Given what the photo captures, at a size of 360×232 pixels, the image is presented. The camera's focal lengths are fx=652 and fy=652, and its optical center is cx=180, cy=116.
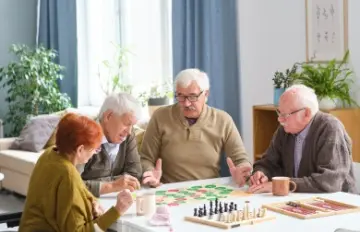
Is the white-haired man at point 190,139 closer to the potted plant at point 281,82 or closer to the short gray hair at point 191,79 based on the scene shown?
the short gray hair at point 191,79

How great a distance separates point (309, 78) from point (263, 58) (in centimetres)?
86

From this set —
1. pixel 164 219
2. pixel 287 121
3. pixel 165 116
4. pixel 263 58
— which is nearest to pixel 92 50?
pixel 263 58

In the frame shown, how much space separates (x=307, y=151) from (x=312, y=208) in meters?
0.58

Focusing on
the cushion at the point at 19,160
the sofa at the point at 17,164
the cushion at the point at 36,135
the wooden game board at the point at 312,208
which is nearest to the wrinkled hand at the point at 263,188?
the wooden game board at the point at 312,208

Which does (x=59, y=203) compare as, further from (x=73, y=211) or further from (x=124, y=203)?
(x=124, y=203)

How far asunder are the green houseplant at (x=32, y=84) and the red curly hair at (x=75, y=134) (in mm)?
5038

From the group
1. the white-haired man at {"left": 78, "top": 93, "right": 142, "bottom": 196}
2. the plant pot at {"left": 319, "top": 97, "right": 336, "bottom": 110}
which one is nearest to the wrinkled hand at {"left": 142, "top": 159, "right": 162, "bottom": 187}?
the white-haired man at {"left": 78, "top": 93, "right": 142, "bottom": 196}

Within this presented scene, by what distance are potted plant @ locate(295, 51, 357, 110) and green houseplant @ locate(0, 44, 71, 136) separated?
3760 mm

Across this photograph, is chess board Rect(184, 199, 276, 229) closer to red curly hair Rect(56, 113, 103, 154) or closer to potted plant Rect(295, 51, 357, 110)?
red curly hair Rect(56, 113, 103, 154)

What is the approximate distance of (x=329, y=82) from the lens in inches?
173

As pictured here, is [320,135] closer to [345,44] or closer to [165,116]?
[165,116]

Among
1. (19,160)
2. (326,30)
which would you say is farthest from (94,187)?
(19,160)

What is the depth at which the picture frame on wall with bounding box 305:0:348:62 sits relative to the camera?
15.0 ft

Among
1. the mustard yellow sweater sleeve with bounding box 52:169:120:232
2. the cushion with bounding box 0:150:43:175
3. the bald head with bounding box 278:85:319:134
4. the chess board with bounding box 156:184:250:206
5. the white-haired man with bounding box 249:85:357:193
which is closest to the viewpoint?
the mustard yellow sweater sleeve with bounding box 52:169:120:232
